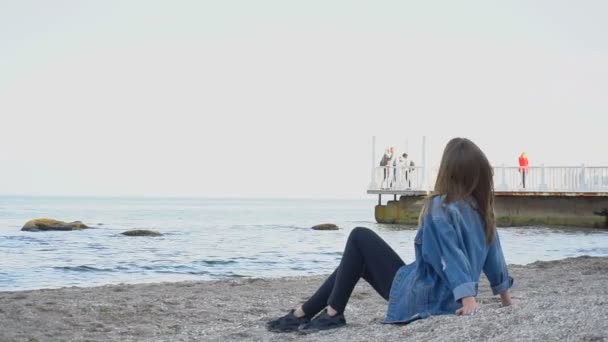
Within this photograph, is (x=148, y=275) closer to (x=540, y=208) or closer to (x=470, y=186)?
(x=470, y=186)

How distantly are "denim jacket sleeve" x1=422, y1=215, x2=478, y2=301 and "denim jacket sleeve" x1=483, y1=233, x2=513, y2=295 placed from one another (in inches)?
15.9

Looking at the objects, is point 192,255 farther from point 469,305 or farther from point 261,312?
point 469,305

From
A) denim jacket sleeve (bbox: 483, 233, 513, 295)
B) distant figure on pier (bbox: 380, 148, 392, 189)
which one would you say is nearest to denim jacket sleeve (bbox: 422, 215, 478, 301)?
denim jacket sleeve (bbox: 483, 233, 513, 295)

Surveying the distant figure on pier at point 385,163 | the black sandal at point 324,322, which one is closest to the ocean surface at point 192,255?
the distant figure on pier at point 385,163

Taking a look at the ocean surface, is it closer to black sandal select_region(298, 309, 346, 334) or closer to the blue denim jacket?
black sandal select_region(298, 309, 346, 334)

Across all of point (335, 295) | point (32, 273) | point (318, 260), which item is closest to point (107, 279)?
Result: point (32, 273)

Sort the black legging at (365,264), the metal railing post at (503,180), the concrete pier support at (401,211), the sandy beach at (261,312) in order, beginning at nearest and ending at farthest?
the sandy beach at (261,312) < the black legging at (365,264) < the metal railing post at (503,180) < the concrete pier support at (401,211)

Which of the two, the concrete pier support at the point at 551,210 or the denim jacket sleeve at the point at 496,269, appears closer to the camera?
the denim jacket sleeve at the point at 496,269

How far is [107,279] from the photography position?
1342 cm

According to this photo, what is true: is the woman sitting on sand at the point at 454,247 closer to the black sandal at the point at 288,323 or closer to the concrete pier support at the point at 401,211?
the black sandal at the point at 288,323

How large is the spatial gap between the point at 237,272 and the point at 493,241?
9.69 meters

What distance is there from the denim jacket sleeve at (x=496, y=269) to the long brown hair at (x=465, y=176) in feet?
1.04

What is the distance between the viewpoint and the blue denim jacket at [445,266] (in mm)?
4832

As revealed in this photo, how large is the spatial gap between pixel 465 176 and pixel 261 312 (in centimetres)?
397
